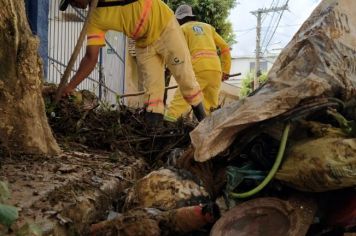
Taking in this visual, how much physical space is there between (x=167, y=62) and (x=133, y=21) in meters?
0.54

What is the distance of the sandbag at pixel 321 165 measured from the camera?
1754mm

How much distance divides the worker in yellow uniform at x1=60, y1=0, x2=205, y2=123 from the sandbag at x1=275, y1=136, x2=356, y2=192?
2711mm

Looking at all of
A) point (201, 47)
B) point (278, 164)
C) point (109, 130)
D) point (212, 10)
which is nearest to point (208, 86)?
point (201, 47)

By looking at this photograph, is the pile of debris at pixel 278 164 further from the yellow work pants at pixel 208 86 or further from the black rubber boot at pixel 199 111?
the yellow work pants at pixel 208 86

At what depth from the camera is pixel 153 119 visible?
464cm

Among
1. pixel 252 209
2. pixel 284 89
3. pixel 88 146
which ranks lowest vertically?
pixel 88 146

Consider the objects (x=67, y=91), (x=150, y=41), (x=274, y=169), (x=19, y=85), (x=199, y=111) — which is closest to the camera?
(x=274, y=169)

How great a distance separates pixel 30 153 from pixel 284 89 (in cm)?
142

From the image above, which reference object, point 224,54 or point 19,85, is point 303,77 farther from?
point 224,54

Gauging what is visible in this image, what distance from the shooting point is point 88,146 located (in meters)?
3.83

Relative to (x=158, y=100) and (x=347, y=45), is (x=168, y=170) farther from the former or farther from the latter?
(x=158, y=100)

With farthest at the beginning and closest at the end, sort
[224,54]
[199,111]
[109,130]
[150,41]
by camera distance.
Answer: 1. [224,54]
2. [199,111]
3. [150,41]
4. [109,130]

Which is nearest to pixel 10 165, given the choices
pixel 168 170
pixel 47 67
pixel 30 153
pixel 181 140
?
pixel 30 153

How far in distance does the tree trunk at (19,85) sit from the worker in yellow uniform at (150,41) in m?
1.64
